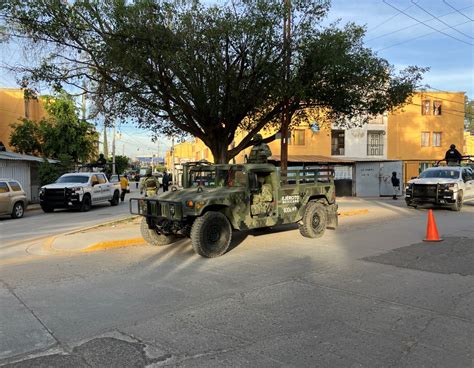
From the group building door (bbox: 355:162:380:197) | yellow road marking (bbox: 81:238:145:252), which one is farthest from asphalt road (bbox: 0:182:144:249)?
building door (bbox: 355:162:380:197)

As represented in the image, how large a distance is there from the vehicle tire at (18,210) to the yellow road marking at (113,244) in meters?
9.63

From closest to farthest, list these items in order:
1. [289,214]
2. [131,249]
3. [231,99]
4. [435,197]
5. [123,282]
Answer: [123,282] → [131,249] → [289,214] → [231,99] → [435,197]

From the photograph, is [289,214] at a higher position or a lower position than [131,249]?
higher

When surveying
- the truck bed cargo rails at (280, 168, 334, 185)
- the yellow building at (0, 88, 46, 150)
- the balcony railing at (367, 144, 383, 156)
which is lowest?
the truck bed cargo rails at (280, 168, 334, 185)

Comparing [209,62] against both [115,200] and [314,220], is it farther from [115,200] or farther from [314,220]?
[115,200]

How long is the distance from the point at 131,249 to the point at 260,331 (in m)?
5.65

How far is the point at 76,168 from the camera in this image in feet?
93.9

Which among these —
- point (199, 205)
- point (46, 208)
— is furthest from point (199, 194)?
point (46, 208)

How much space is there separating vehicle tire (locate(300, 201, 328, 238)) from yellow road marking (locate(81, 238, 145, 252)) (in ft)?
12.7

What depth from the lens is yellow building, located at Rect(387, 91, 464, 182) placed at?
40.9 metres

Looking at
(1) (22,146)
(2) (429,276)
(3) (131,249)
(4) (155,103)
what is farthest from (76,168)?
(2) (429,276)

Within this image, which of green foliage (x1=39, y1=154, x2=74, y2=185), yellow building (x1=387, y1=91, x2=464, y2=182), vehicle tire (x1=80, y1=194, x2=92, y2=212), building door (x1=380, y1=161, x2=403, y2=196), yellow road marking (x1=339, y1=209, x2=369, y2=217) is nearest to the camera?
yellow road marking (x1=339, y1=209, x2=369, y2=217)

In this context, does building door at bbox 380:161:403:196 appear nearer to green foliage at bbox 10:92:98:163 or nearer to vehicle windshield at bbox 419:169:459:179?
vehicle windshield at bbox 419:169:459:179

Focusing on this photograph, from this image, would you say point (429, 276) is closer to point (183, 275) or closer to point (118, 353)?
point (183, 275)
